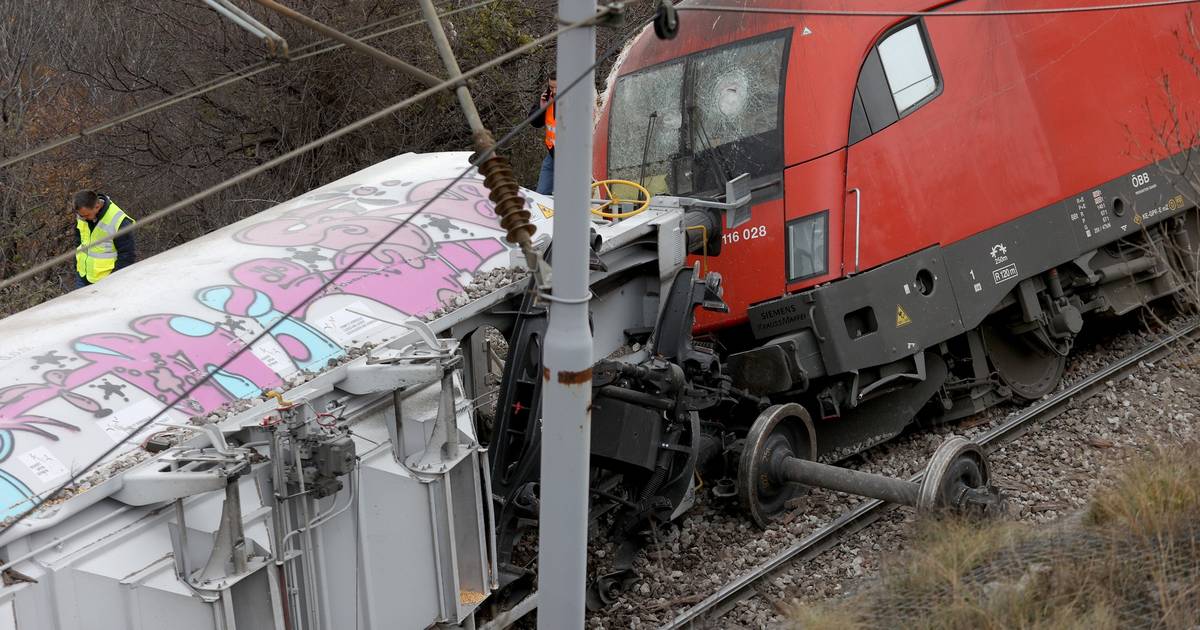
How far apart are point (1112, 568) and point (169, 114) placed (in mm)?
13768

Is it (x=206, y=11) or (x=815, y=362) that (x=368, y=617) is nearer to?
(x=815, y=362)

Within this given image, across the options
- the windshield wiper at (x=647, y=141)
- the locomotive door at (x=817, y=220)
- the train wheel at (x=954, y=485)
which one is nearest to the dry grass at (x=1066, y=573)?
the train wheel at (x=954, y=485)

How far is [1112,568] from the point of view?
530 cm

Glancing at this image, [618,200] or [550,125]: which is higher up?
[550,125]

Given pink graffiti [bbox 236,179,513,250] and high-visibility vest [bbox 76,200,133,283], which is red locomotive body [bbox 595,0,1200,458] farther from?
high-visibility vest [bbox 76,200,133,283]

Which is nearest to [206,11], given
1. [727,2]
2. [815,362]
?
[727,2]

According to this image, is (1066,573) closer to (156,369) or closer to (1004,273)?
(1004,273)

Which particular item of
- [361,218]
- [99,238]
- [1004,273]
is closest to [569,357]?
[361,218]

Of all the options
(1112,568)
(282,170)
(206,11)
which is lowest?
(1112,568)

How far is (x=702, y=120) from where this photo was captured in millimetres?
8781

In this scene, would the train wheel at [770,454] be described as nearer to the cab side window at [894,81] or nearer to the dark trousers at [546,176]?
the cab side window at [894,81]

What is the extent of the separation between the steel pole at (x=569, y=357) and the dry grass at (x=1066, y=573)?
125cm

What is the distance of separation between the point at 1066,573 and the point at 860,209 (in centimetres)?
346

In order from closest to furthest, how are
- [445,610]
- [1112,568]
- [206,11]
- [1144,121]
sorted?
[1112,568] < [445,610] < [1144,121] < [206,11]
